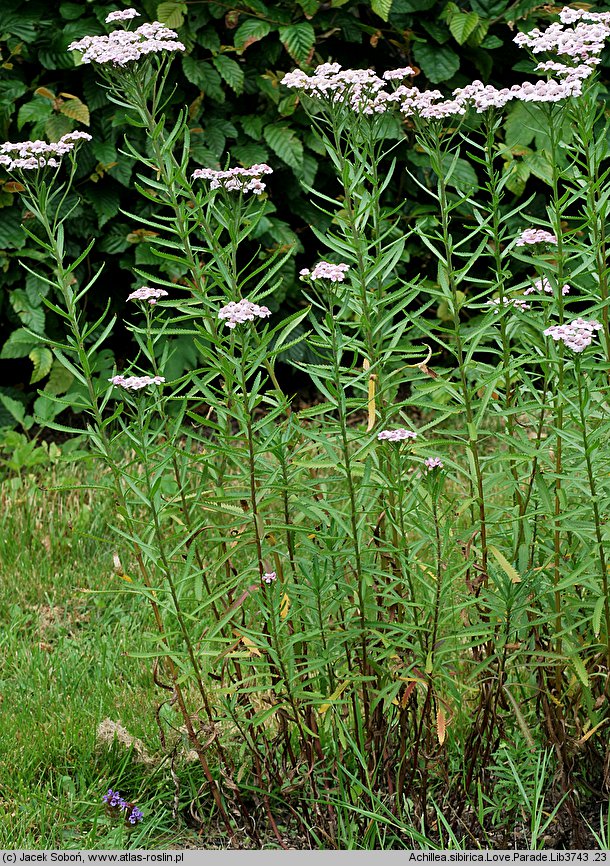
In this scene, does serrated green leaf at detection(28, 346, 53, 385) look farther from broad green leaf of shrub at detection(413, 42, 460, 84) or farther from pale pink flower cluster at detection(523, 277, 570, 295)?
pale pink flower cluster at detection(523, 277, 570, 295)

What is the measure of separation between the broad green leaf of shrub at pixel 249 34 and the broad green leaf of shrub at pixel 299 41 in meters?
0.09

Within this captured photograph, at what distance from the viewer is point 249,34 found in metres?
4.50

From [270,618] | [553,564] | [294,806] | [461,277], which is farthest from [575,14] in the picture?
[294,806]

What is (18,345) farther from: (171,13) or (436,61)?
(436,61)

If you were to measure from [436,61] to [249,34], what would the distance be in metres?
0.88

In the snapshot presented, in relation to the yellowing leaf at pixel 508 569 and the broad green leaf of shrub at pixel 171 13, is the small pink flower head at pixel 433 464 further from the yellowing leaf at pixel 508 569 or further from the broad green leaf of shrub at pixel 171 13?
the broad green leaf of shrub at pixel 171 13

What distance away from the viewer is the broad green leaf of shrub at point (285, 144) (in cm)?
452

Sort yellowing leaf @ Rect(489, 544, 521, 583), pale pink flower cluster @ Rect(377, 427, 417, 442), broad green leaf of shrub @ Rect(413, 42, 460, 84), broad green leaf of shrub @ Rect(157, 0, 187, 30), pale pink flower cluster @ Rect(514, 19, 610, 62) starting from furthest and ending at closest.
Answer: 1. broad green leaf of shrub @ Rect(413, 42, 460, 84)
2. broad green leaf of shrub @ Rect(157, 0, 187, 30)
3. yellowing leaf @ Rect(489, 544, 521, 583)
4. pale pink flower cluster @ Rect(514, 19, 610, 62)
5. pale pink flower cluster @ Rect(377, 427, 417, 442)

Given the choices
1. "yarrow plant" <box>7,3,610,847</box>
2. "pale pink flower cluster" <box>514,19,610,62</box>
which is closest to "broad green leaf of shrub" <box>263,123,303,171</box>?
"yarrow plant" <box>7,3,610,847</box>

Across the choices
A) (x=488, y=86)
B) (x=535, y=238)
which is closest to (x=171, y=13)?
(x=488, y=86)

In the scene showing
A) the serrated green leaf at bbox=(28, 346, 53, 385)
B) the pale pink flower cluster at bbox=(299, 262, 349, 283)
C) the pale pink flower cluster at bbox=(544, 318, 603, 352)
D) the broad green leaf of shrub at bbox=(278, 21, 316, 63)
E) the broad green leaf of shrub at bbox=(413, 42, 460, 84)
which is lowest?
the serrated green leaf at bbox=(28, 346, 53, 385)

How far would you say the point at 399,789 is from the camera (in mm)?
2309

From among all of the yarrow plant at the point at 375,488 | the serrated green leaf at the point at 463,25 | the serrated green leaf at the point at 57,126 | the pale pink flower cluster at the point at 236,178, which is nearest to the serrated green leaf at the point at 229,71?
the serrated green leaf at the point at 57,126

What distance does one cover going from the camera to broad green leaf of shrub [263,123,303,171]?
4.52 m
